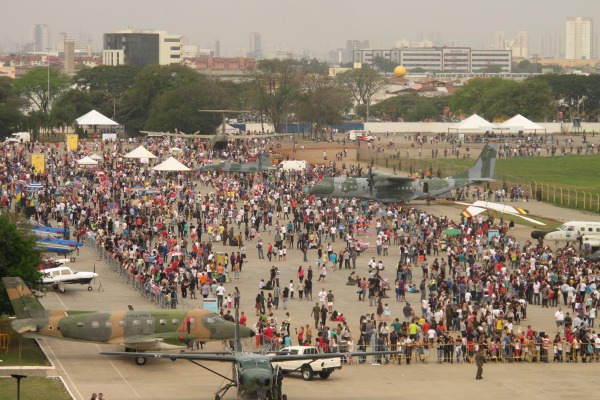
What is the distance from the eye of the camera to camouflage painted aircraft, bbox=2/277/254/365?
3750cm

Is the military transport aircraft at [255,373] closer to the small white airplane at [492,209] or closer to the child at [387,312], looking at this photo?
the child at [387,312]

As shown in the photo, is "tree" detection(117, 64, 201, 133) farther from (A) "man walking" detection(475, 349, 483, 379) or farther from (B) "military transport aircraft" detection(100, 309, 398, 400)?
(B) "military transport aircraft" detection(100, 309, 398, 400)

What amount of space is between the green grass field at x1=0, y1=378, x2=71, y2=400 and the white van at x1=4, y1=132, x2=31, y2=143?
3368 inches

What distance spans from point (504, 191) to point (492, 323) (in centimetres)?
3815

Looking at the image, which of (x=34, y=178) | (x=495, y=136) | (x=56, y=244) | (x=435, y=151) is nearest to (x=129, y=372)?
(x=56, y=244)

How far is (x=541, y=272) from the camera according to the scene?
4938cm

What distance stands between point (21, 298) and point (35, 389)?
12.0 feet

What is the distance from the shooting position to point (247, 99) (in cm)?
15712

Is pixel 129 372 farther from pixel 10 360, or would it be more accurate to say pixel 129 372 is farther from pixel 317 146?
pixel 317 146

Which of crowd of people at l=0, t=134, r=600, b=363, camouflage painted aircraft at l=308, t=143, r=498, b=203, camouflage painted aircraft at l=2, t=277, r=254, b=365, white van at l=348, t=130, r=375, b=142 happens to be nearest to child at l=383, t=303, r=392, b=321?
crowd of people at l=0, t=134, r=600, b=363

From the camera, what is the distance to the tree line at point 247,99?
13100 cm

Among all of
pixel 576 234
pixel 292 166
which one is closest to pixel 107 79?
pixel 292 166

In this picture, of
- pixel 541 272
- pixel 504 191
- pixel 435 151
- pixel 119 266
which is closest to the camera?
pixel 541 272

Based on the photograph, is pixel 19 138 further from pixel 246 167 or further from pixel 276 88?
pixel 246 167
